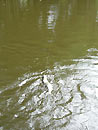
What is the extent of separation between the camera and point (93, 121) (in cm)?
302

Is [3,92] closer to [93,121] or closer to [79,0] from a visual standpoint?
[93,121]

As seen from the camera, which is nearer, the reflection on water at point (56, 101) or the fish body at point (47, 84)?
the reflection on water at point (56, 101)

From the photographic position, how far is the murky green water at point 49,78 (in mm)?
3047

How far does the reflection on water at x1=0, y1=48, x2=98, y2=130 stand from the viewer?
298 centimetres

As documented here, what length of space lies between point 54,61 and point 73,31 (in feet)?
9.77

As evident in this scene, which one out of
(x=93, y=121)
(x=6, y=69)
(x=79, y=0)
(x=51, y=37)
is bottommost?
(x=93, y=121)

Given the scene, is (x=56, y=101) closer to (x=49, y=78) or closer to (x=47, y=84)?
(x=47, y=84)

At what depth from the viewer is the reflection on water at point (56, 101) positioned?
2982 millimetres

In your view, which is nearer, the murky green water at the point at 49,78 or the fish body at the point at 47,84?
the murky green water at the point at 49,78

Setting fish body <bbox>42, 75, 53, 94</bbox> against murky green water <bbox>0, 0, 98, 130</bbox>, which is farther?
fish body <bbox>42, 75, 53, 94</bbox>

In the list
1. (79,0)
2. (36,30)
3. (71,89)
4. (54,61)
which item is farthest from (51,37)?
(79,0)

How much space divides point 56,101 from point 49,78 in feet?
2.67

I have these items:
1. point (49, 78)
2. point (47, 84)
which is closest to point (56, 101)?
point (47, 84)

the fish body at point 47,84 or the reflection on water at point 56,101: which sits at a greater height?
the fish body at point 47,84
